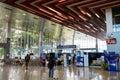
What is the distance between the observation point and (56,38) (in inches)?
1314

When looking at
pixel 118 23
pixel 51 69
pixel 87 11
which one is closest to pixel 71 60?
pixel 87 11

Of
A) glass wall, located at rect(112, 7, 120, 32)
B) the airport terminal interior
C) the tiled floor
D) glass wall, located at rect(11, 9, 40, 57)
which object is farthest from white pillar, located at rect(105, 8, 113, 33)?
glass wall, located at rect(11, 9, 40, 57)

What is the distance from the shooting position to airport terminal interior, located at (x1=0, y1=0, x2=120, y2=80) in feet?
44.6

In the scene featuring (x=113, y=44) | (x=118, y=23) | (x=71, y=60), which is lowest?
(x=71, y=60)

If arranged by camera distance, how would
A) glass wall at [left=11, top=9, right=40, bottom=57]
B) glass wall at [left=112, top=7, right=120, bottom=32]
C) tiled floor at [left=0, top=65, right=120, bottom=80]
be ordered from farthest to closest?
glass wall at [left=11, top=9, right=40, bottom=57], glass wall at [left=112, top=7, right=120, bottom=32], tiled floor at [left=0, top=65, right=120, bottom=80]

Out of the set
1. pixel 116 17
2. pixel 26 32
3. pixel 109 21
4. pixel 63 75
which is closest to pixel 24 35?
pixel 26 32

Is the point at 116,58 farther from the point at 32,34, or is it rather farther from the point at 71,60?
the point at 32,34

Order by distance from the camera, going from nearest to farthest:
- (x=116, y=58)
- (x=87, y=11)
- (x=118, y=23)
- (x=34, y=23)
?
1. (x=116, y=58)
2. (x=118, y=23)
3. (x=87, y=11)
4. (x=34, y=23)

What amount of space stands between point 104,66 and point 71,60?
389 inches

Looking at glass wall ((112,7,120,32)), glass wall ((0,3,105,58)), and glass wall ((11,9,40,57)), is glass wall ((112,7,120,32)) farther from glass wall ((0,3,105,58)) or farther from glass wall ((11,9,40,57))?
glass wall ((11,9,40,57))

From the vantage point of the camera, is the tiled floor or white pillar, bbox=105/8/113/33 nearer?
the tiled floor

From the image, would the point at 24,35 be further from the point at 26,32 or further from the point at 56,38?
the point at 56,38

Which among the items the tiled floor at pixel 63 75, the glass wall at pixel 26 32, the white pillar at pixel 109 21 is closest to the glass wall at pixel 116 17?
the white pillar at pixel 109 21

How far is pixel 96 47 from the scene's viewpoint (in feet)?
137
